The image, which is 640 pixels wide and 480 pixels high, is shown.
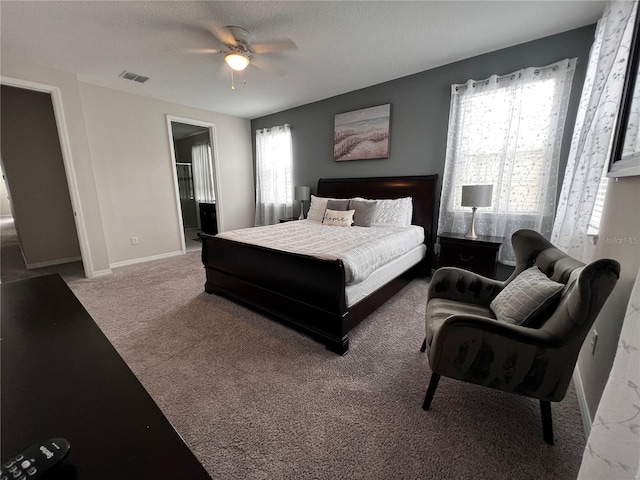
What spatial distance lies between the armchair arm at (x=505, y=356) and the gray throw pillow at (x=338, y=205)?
103 inches

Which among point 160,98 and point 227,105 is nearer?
point 160,98

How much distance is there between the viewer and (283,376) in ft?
5.61

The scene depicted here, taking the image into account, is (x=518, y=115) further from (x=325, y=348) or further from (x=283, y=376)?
(x=283, y=376)

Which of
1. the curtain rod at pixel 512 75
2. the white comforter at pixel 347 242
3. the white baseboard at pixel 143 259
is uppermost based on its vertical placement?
the curtain rod at pixel 512 75

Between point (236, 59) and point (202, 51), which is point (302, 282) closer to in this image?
point (236, 59)

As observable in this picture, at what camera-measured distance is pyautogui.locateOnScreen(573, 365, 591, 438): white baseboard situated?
4.32 feet

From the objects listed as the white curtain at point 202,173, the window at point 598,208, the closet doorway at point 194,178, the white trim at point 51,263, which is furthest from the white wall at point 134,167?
the window at point 598,208

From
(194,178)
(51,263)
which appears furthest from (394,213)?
(194,178)

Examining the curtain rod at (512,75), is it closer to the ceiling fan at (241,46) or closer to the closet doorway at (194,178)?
the ceiling fan at (241,46)

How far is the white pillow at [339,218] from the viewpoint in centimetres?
347

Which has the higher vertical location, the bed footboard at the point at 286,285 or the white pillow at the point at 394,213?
the white pillow at the point at 394,213

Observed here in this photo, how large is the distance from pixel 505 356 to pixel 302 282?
1354 millimetres

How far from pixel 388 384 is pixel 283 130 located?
4538mm

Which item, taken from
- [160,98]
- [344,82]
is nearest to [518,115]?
[344,82]
